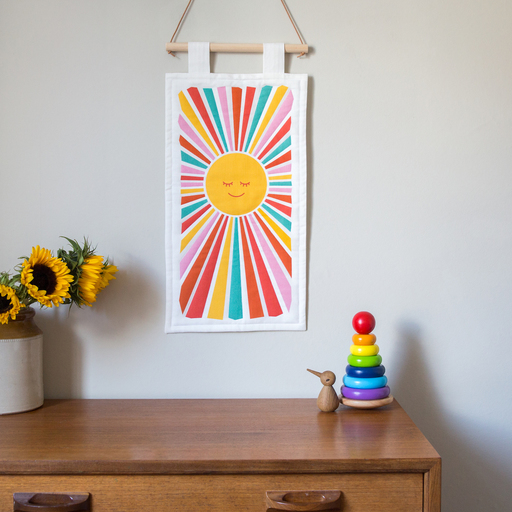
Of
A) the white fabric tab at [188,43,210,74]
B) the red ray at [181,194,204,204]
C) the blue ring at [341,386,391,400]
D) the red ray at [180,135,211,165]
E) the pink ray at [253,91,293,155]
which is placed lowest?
the blue ring at [341,386,391,400]

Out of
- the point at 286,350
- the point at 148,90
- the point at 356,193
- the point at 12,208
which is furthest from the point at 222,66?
the point at 286,350

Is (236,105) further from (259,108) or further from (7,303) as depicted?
(7,303)

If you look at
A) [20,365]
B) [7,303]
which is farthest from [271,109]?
[20,365]

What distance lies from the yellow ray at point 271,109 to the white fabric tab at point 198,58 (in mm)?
214

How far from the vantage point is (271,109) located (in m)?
1.34

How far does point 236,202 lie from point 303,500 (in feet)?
2.62

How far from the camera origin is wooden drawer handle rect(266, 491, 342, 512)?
93 centimetres

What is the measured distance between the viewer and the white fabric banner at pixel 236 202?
1335 mm

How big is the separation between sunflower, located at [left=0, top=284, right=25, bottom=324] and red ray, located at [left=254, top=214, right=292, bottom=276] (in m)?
0.68

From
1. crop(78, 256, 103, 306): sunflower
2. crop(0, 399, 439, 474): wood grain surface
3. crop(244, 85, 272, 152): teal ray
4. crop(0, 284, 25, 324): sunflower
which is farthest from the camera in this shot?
crop(244, 85, 272, 152): teal ray

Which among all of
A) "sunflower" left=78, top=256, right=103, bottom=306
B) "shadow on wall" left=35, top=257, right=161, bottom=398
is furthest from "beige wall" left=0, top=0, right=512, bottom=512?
"sunflower" left=78, top=256, right=103, bottom=306

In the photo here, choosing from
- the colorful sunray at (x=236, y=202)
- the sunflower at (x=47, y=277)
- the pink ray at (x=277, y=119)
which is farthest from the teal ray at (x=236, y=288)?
the sunflower at (x=47, y=277)

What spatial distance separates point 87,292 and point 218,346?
0.41 m

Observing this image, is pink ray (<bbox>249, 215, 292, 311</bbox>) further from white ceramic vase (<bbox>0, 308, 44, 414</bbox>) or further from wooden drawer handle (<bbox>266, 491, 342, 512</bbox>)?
white ceramic vase (<bbox>0, 308, 44, 414</bbox>)
